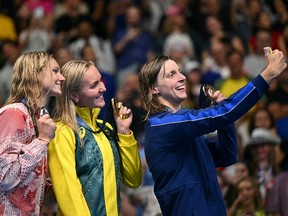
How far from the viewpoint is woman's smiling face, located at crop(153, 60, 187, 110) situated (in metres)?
8.09

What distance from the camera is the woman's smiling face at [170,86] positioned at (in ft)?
26.5

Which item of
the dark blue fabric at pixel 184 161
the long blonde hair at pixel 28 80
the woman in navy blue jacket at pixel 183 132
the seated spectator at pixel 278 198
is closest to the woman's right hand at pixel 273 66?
the woman in navy blue jacket at pixel 183 132

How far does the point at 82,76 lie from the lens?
8.02m

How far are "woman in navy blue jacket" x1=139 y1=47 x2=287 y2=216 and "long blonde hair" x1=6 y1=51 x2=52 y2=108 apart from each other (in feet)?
2.72

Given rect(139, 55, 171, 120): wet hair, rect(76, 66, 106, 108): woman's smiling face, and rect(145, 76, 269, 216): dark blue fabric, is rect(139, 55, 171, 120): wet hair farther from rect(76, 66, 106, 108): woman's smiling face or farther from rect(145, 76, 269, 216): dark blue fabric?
rect(76, 66, 106, 108): woman's smiling face

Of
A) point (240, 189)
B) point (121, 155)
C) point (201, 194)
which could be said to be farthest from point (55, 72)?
point (240, 189)

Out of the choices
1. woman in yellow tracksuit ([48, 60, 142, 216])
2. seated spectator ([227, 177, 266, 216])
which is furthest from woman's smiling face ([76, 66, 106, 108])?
seated spectator ([227, 177, 266, 216])

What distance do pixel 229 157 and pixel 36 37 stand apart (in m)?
8.35

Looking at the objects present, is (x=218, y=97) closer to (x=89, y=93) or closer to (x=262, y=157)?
(x=89, y=93)

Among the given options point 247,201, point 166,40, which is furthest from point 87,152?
Answer: point 166,40

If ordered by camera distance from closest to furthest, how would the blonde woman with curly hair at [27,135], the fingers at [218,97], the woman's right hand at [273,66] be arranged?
the blonde woman with curly hair at [27,135]
the woman's right hand at [273,66]
the fingers at [218,97]

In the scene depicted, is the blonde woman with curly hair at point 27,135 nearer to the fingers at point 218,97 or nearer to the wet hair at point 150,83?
the wet hair at point 150,83

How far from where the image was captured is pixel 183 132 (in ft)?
25.6

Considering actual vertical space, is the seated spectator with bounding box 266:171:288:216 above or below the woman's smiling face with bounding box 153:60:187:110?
below
